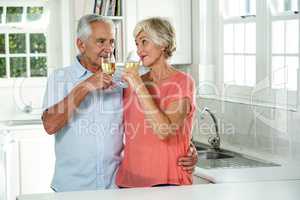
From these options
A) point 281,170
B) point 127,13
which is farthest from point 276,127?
point 127,13


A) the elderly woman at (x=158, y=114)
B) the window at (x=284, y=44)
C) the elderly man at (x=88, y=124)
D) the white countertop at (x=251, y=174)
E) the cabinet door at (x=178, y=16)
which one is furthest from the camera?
the cabinet door at (x=178, y=16)

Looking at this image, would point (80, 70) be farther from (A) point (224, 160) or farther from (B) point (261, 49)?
(B) point (261, 49)

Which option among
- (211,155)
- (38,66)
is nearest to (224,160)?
(211,155)

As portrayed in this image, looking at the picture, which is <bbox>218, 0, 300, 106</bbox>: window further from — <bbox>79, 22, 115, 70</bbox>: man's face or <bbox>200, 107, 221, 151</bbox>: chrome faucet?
<bbox>79, 22, 115, 70</bbox>: man's face

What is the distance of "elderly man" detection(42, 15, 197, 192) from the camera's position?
9.27 feet

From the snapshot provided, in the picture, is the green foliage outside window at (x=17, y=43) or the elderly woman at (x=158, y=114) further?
the green foliage outside window at (x=17, y=43)

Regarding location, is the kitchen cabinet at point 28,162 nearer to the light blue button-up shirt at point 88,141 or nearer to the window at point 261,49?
the window at point 261,49

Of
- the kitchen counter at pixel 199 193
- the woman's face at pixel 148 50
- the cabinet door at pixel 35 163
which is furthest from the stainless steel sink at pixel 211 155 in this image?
the kitchen counter at pixel 199 193

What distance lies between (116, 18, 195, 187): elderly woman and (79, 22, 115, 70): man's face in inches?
6.3

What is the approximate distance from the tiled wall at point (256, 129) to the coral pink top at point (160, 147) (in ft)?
3.71

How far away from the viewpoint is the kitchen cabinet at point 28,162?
4.86 meters

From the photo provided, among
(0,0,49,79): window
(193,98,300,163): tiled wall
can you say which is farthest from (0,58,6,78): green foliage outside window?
(193,98,300,163): tiled wall

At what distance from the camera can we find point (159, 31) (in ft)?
9.10

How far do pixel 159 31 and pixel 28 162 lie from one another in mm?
2486
